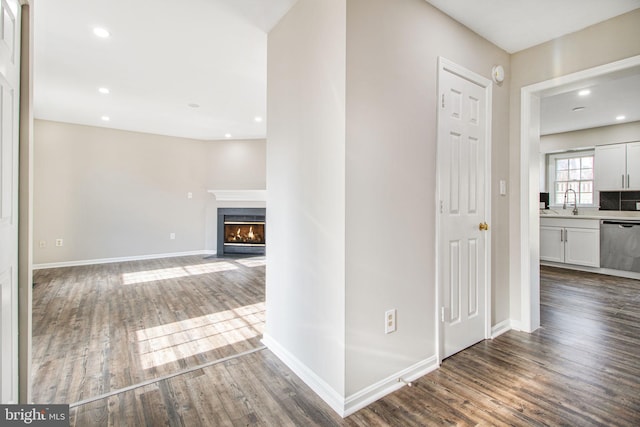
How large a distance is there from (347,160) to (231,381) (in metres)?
1.57

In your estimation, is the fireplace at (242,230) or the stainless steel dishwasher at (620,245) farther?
the fireplace at (242,230)

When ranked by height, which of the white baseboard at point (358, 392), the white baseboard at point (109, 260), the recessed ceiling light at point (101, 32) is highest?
the recessed ceiling light at point (101, 32)

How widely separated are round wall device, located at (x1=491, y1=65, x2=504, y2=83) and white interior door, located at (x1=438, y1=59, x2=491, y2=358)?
15 cm

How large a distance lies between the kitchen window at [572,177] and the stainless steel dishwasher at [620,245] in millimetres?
1054

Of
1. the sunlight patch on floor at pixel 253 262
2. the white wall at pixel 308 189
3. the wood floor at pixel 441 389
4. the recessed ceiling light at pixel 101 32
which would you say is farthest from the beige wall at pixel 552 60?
the sunlight patch on floor at pixel 253 262

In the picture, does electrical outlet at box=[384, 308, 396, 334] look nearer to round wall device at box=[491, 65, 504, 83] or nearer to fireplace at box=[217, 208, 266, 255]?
round wall device at box=[491, 65, 504, 83]

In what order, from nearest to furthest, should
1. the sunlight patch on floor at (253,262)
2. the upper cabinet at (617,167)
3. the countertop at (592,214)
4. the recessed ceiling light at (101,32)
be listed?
the recessed ceiling light at (101,32) < the countertop at (592,214) < the upper cabinet at (617,167) < the sunlight patch on floor at (253,262)

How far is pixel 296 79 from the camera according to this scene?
2029 millimetres

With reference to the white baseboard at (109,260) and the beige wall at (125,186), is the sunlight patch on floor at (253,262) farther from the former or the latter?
A: the beige wall at (125,186)

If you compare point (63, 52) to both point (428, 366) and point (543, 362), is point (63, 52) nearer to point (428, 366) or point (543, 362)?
point (428, 366)

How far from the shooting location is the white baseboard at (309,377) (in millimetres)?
1620

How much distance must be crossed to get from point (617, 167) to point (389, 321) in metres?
5.79

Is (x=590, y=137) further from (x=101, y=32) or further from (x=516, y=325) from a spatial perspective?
(x=101, y=32)

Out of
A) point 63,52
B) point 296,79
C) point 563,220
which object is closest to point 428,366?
point 296,79
